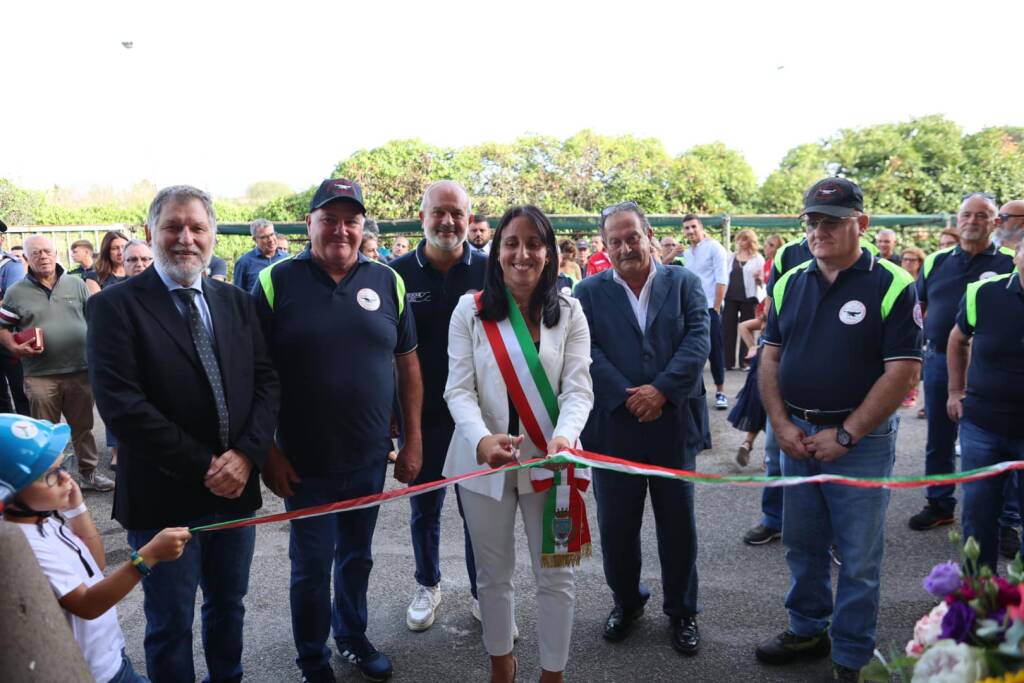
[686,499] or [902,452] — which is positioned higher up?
[686,499]

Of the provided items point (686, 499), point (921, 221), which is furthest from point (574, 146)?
point (686, 499)

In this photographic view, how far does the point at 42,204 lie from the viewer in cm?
2105

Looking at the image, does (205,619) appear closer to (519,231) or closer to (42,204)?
(519,231)

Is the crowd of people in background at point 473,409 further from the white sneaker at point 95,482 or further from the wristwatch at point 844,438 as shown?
the white sneaker at point 95,482

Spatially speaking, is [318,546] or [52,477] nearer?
[52,477]

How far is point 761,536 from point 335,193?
3.54 m

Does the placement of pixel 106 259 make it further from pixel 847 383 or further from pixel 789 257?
pixel 847 383

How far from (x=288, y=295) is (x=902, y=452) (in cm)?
602

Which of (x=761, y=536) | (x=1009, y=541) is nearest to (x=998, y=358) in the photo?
(x=1009, y=541)

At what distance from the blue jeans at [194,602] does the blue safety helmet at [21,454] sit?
2.26 feet

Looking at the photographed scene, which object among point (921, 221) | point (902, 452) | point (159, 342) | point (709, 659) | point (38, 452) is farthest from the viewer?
point (921, 221)

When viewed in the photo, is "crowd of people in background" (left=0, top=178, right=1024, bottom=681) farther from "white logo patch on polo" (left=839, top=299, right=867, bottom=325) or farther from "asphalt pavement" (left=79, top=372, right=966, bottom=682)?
"asphalt pavement" (left=79, top=372, right=966, bottom=682)

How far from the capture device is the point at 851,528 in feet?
10.2

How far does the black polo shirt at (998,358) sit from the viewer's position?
3.61m
